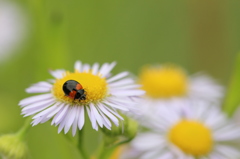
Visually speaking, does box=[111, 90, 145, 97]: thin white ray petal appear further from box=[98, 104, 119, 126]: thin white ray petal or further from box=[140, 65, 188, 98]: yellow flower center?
box=[140, 65, 188, 98]: yellow flower center

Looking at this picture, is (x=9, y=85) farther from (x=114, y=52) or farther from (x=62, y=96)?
(x=62, y=96)

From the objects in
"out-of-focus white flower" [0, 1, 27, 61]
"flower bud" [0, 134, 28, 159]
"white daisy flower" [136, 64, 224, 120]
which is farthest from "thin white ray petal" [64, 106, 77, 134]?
"out-of-focus white flower" [0, 1, 27, 61]

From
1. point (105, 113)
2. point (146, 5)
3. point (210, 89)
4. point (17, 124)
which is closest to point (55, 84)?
point (105, 113)

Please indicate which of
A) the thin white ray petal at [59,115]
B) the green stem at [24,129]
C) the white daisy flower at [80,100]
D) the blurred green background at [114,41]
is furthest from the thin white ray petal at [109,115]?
the blurred green background at [114,41]

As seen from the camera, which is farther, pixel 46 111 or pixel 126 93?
pixel 126 93

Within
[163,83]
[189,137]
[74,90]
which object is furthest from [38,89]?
[163,83]

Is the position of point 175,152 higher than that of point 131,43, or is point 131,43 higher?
point 131,43

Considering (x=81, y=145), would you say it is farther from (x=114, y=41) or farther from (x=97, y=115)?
(x=114, y=41)

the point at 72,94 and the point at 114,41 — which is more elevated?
the point at 114,41

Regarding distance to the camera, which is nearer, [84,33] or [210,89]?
[210,89]
